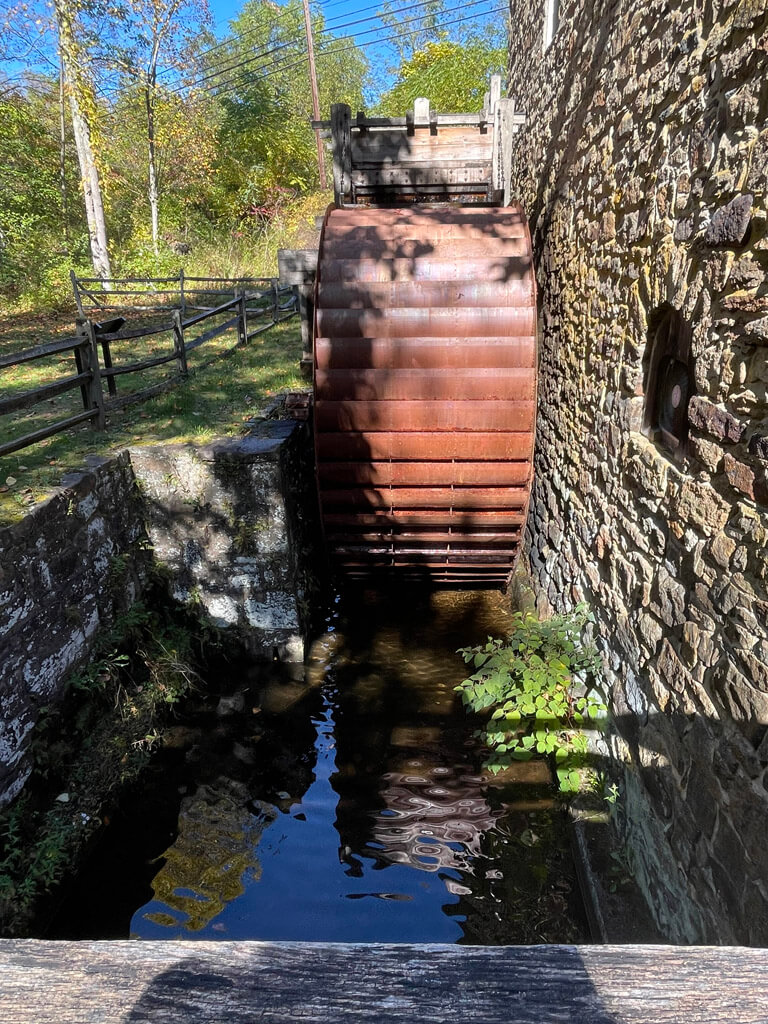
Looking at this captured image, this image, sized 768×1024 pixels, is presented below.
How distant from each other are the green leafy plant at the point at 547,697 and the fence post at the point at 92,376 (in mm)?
3472

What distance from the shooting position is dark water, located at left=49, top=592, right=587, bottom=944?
9.07 ft

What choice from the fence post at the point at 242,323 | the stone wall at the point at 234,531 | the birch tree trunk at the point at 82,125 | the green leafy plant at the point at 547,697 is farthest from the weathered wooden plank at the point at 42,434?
the birch tree trunk at the point at 82,125

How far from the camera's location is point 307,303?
5938mm

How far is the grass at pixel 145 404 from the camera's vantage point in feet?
12.5

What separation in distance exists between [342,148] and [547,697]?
16.6ft

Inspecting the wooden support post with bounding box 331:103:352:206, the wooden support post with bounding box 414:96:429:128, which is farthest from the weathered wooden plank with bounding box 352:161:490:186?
the wooden support post with bounding box 414:96:429:128

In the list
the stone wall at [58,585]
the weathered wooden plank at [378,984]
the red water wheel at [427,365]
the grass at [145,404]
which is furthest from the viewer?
the red water wheel at [427,365]

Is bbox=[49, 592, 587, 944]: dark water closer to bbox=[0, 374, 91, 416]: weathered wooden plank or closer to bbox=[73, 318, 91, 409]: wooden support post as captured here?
bbox=[0, 374, 91, 416]: weathered wooden plank

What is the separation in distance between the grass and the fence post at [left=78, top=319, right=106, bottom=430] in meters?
0.10

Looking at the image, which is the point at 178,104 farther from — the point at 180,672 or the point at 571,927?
the point at 571,927

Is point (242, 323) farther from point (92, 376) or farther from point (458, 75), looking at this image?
point (458, 75)

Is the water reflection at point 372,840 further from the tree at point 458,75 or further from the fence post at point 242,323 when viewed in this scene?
the tree at point 458,75

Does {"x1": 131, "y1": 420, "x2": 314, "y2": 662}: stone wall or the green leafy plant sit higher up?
{"x1": 131, "y1": 420, "x2": 314, "y2": 662}: stone wall

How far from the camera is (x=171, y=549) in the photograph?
4270mm
